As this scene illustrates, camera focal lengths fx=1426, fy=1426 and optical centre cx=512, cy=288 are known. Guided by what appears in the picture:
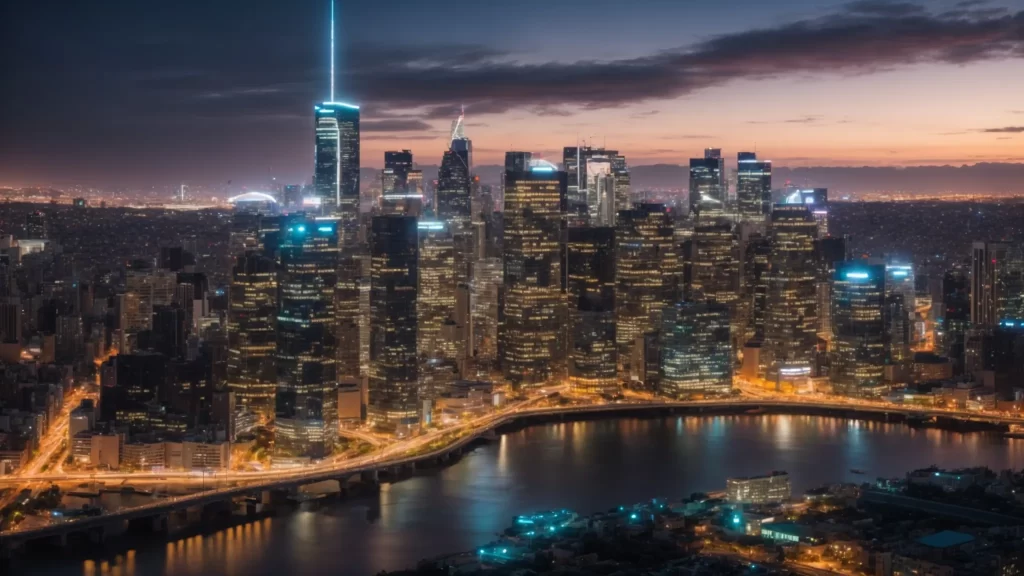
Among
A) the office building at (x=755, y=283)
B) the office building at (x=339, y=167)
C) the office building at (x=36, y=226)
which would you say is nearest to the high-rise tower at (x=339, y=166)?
the office building at (x=339, y=167)

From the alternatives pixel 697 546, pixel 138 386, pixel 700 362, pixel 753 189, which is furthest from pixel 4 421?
pixel 753 189

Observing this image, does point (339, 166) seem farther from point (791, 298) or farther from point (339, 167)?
point (791, 298)

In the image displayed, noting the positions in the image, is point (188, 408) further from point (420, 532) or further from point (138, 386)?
point (420, 532)

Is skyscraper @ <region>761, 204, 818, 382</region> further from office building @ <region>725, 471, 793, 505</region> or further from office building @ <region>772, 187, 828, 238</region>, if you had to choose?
office building @ <region>725, 471, 793, 505</region>

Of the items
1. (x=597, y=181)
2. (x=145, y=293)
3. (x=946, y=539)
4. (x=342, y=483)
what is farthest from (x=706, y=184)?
Result: (x=946, y=539)

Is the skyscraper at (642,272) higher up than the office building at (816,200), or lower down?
lower down

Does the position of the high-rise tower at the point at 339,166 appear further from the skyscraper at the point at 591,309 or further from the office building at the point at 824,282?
the office building at the point at 824,282

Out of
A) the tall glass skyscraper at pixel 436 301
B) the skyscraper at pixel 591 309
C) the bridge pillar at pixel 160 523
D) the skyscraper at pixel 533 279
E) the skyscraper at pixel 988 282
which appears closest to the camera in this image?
the bridge pillar at pixel 160 523

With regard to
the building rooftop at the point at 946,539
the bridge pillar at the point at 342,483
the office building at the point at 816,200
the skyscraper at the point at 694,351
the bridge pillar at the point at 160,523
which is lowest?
the bridge pillar at the point at 160,523
